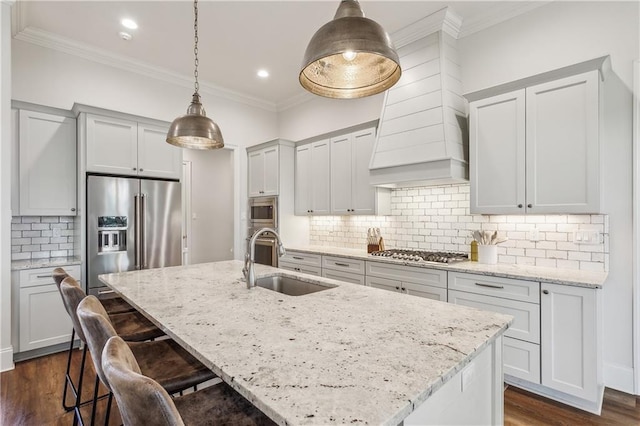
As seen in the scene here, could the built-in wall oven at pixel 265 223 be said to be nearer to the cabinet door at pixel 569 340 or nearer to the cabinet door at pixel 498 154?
the cabinet door at pixel 498 154

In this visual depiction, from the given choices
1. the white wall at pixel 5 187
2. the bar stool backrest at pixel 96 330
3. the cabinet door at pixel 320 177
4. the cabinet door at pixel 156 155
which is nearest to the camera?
the bar stool backrest at pixel 96 330

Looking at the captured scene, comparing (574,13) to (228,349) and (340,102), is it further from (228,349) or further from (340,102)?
(228,349)

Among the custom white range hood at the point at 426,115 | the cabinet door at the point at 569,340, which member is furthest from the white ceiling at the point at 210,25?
the cabinet door at the point at 569,340

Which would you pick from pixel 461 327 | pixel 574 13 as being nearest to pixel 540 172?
pixel 574 13

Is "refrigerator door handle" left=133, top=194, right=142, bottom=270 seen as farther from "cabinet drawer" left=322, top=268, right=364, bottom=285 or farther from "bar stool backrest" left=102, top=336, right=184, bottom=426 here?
"bar stool backrest" left=102, top=336, right=184, bottom=426

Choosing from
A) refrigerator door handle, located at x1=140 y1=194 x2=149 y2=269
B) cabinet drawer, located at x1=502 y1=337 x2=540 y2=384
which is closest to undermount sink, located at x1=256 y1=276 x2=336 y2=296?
cabinet drawer, located at x1=502 y1=337 x2=540 y2=384

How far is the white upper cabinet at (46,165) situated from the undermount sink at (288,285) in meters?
2.47

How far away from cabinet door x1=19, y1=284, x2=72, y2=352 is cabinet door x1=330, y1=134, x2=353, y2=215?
3.01 meters

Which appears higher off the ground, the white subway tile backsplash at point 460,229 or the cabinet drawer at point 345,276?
the white subway tile backsplash at point 460,229

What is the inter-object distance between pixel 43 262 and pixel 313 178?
3.04 m

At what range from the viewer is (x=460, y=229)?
132 inches

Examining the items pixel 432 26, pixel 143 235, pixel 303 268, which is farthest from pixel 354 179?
pixel 143 235

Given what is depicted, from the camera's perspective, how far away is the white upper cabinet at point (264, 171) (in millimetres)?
4652

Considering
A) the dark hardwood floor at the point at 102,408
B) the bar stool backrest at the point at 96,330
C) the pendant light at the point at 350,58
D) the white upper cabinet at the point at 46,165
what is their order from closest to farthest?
the bar stool backrest at the point at 96,330, the pendant light at the point at 350,58, the dark hardwood floor at the point at 102,408, the white upper cabinet at the point at 46,165
